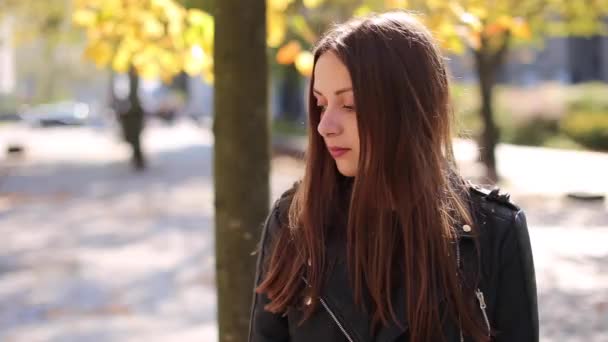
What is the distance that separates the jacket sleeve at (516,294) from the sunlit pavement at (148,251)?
2.03ft

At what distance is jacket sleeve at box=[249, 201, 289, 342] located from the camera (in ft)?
7.23

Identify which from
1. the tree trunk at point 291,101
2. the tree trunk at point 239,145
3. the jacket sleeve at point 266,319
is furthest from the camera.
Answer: the tree trunk at point 291,101

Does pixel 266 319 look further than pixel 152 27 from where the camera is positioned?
No

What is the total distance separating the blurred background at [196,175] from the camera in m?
5.02

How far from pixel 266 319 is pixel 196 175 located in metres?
18.6

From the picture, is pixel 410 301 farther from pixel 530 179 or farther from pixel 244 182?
pixel 530 179

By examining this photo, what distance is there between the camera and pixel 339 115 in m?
2.08

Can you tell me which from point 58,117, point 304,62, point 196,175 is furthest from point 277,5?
point 58,117

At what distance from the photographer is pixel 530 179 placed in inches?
698

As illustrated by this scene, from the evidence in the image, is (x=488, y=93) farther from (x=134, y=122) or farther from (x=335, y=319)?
(x=335, y=319)

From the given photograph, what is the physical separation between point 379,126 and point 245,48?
188 centimetres

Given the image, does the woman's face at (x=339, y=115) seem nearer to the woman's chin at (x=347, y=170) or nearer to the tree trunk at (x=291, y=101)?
the woman's chin at (x=347, y=170)

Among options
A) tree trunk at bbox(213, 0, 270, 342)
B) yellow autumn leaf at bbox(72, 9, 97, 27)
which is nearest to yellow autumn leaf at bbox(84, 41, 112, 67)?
yellow autumn leaf at bbox(72, 9, 97, 27)

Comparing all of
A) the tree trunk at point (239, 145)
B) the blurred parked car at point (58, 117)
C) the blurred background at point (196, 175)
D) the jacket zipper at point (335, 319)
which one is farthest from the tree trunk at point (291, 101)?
the jacket zipper at point (335, 319)
